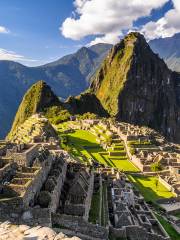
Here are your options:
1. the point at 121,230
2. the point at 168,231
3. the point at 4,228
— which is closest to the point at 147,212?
the point at 168,231

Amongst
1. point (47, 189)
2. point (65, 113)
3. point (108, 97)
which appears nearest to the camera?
point (47, 189)

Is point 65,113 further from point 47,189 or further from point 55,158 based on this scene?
point 47,189

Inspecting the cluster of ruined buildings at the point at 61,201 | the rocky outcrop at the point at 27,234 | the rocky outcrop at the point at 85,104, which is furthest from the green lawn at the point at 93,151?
the rocky outcrop at the point at 85,104

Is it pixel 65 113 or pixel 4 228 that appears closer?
pixel 4 228

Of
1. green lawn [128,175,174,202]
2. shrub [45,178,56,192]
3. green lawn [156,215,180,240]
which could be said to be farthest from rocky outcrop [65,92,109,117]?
shrub [45,178,56,192]

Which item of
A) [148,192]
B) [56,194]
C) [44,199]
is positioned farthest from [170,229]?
[44,199]

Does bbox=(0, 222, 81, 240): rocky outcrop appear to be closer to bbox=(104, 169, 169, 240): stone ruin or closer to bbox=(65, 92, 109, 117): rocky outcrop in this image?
bbox=(104, 169, 169, 240): stone ruin

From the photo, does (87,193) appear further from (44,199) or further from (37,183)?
(44,199)
